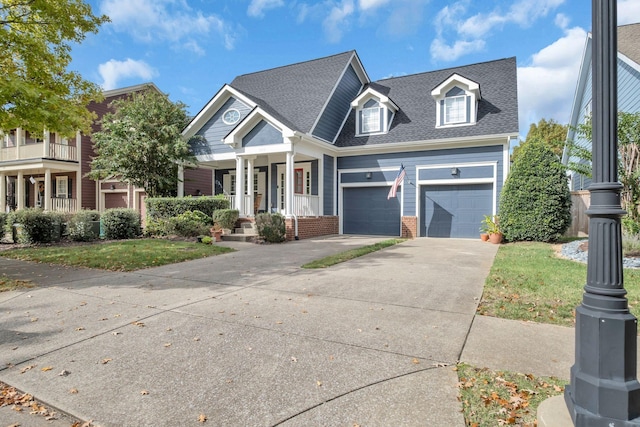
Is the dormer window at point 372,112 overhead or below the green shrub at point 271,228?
overhead

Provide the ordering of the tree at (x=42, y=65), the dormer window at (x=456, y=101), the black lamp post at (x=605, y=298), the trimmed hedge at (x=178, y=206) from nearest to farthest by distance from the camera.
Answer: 1. the black lamp post at (x=605, y=298)
2. the tree at (x=42, y=65)
3. the trimmed hedge at (x=178, y=206)
4. the dormer window at (x=456, y=101)

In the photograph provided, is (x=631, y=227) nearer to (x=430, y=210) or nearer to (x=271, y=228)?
(x=430, y=210)

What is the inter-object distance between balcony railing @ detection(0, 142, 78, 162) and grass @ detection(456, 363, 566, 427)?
2367 centimetres

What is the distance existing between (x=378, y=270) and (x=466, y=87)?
10460mm

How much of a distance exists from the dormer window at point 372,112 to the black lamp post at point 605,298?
542 inches

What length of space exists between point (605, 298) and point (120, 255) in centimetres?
955

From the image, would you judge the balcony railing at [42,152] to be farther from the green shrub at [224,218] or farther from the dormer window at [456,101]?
the dormer window at [456,101]

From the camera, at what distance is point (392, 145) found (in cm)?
1472

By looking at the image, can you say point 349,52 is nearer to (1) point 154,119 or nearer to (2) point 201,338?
(1) point 154,119

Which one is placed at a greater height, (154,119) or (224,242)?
(154,119)

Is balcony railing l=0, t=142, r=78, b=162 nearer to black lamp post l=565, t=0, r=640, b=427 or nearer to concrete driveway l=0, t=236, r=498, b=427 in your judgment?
concrete driveway l=0, t=236, r=498, b=427

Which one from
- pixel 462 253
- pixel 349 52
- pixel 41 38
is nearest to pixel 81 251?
pixel 41 38

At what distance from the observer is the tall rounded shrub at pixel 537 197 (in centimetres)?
1116

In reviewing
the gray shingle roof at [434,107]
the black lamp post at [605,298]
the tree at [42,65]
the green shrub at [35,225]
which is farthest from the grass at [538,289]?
the green shrub at [35,225]
